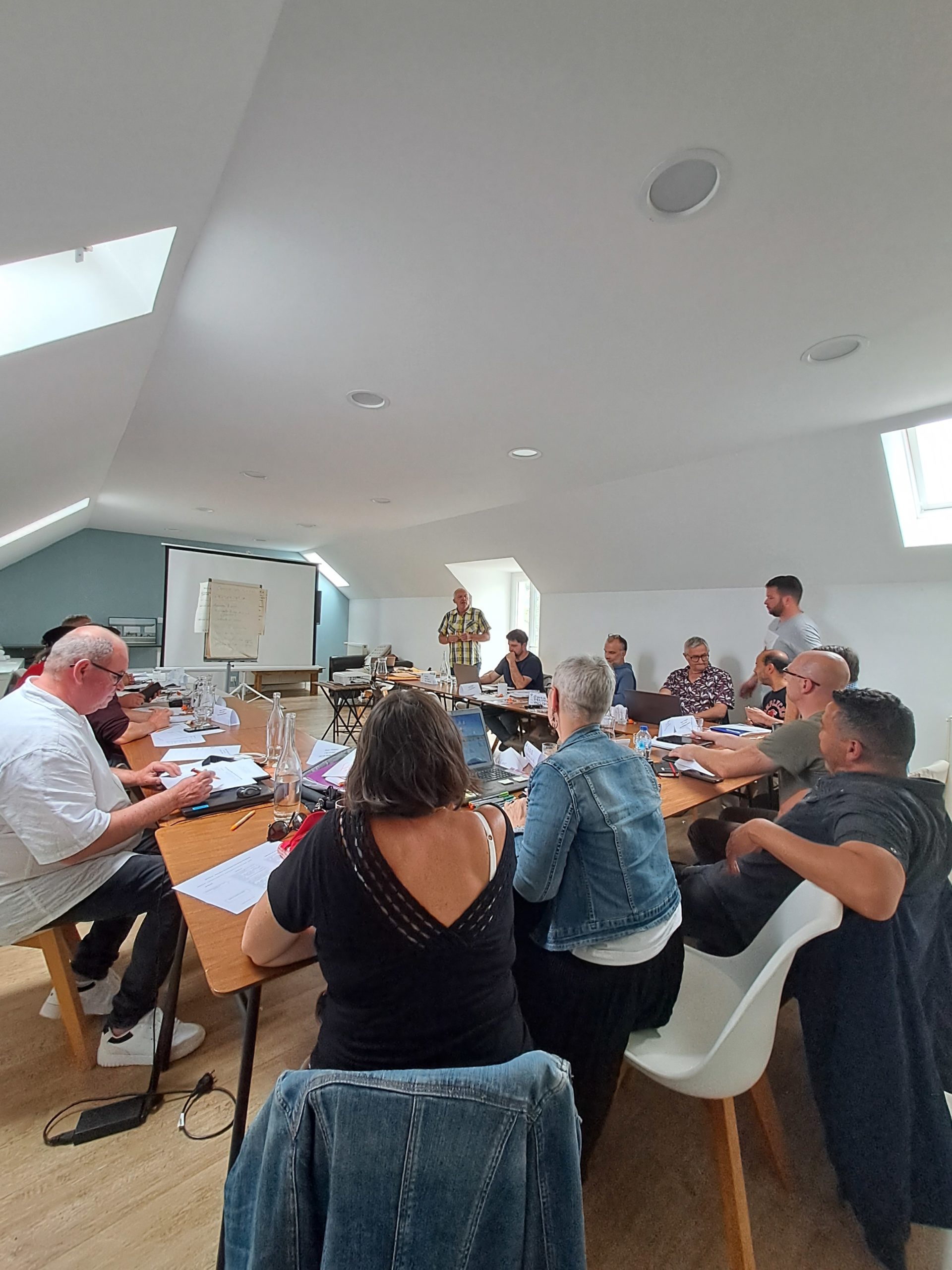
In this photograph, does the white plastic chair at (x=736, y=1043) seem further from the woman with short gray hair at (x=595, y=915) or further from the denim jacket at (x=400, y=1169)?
the denim jacket at (x=400, y=1169)

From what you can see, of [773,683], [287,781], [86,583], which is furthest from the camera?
[86,583]

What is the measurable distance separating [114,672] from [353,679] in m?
4.37

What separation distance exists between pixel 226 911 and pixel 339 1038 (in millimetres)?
443

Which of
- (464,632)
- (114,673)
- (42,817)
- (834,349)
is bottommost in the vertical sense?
(42,817)

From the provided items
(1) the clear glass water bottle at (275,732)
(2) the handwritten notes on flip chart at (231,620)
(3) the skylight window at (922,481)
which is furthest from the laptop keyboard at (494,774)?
(2) the handwritten notes on flip chart at (231,620)

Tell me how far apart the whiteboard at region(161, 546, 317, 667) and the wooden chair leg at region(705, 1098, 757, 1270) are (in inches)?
234

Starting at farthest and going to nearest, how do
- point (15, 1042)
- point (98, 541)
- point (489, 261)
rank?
point (98, 541) < point (489, 261) < point (15, 1042)

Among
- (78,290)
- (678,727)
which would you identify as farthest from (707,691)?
(78,290)

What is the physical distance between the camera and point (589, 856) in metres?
1.19

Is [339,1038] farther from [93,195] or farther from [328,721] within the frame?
[328,721]

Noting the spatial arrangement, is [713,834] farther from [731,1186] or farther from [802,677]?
[731,1186]

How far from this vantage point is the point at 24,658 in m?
6.95

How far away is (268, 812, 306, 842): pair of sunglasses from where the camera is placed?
1497 millimetres

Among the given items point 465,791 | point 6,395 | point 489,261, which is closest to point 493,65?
point 489,261
